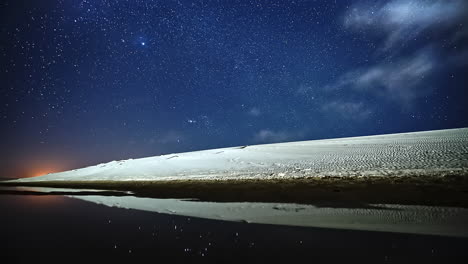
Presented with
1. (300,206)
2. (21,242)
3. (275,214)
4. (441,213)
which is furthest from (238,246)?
(441,213)

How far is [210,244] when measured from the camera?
12.1ft

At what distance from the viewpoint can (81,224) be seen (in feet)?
17.1

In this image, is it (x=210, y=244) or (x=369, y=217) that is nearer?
(x=210, y=244)

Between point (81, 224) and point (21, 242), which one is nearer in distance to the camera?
point (21, 242)

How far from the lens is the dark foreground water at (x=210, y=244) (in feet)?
10.2

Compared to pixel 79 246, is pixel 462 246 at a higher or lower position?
lower

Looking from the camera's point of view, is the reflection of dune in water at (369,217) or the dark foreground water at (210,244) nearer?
the dark foreground water at (210,244)

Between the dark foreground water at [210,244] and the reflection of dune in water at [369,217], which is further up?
the dark foreground water at [210,244]

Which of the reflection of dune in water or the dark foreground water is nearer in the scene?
the dark foreground water

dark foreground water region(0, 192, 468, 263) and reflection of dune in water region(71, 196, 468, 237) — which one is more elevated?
dark foreground water region(0, 192, 468, 263)

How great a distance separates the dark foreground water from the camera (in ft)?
10.2

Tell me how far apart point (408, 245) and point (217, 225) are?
9.95 ft

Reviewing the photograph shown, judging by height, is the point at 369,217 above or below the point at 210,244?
below

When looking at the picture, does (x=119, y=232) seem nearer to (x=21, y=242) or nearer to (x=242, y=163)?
(x=21, y=242)
